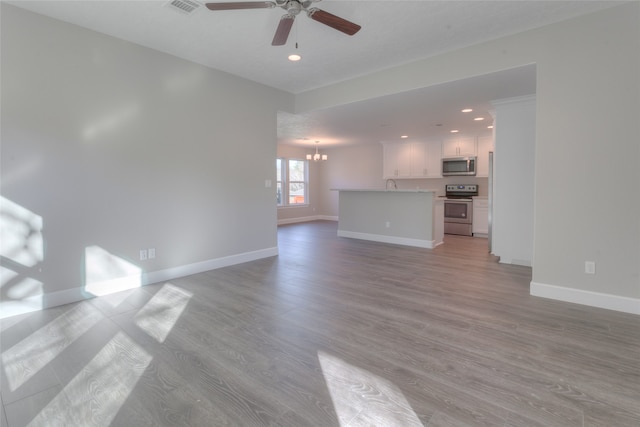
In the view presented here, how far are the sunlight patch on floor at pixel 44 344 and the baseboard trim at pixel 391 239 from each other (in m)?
4.92

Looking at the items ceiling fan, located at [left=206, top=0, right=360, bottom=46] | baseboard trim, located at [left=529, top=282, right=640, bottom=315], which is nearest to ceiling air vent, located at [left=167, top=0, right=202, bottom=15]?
ceiling fan, located at [left=206, top=0, right=360, bottom=46]

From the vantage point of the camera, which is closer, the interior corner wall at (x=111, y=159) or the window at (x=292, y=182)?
the interior corner wall at (x=111, y=159)

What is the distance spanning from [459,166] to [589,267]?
482cm

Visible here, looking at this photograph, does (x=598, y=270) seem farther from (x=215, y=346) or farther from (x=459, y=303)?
(x=215, y=346)

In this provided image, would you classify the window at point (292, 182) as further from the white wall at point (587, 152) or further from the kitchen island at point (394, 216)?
the white wall at point (587, 152)

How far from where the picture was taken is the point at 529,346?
2.16m

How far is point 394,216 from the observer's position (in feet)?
20.4

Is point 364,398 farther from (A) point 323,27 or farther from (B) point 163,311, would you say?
(A) point 323,27

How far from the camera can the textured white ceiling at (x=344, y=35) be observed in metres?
2.73

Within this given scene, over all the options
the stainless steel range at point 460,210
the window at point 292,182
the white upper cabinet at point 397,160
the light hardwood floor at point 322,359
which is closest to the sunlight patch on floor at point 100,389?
the light hardwood floor at point 322,359

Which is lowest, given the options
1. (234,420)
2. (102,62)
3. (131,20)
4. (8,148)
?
(234,420)

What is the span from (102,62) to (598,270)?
17.3 ft

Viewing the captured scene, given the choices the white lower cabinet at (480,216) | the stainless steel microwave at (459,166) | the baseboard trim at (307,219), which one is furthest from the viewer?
the baseboard trim at (307,219)

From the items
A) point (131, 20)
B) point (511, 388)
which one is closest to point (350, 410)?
point (511, 388)
